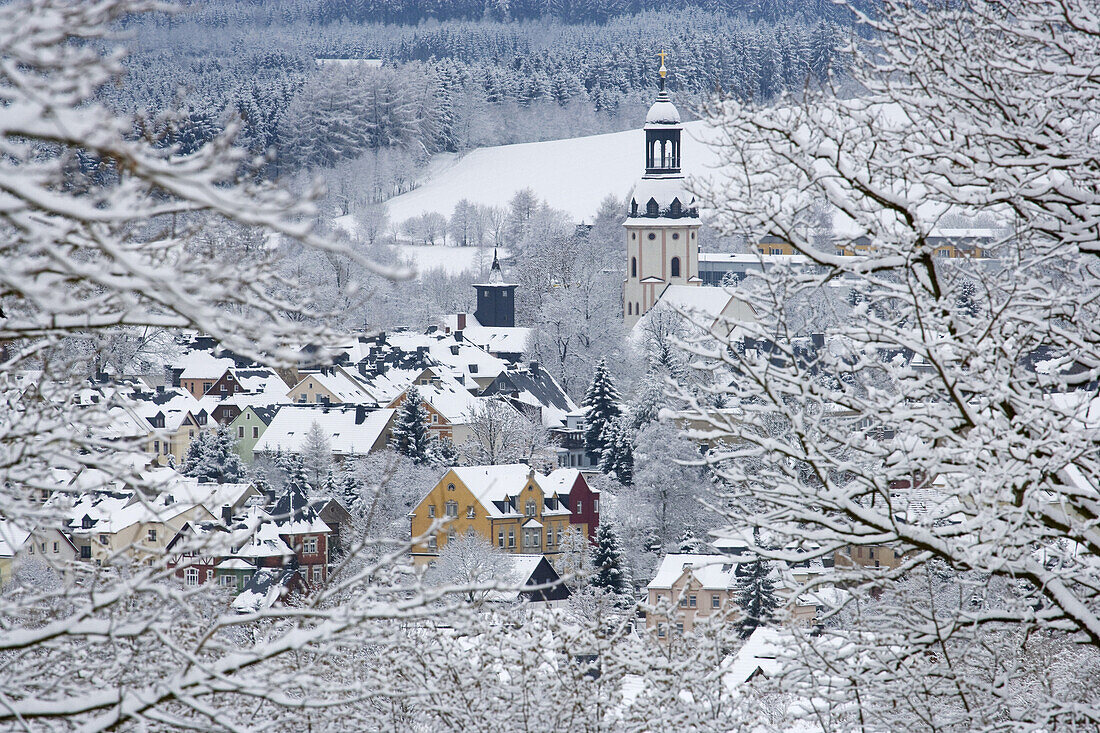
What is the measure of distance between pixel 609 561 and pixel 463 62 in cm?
13387

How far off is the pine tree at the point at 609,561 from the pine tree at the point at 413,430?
493 inches

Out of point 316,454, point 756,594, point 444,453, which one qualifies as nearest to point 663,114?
point 444,453

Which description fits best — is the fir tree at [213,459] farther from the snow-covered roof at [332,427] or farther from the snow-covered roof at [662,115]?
the snow-covered roof at [662,115]

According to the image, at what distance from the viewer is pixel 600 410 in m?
63.7

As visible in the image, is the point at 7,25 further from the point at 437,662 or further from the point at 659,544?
the point at 659,544

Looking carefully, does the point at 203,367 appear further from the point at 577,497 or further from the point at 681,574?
the point at 681,574

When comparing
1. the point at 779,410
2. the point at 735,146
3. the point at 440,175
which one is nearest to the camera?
the point at 779,410

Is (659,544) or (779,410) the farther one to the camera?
(659,544)

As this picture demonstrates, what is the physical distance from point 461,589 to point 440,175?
143538 millimetres

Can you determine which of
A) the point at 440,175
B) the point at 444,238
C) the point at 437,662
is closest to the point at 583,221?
the point at 444,238

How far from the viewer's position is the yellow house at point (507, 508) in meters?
52.2

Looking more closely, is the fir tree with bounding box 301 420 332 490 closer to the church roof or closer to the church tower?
the church tower

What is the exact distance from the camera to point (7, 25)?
12.0ft

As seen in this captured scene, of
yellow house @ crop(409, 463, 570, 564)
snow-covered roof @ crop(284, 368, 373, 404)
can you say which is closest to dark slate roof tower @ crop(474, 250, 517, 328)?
snow-covered roof @ crop(284, 368, 373, 404)
